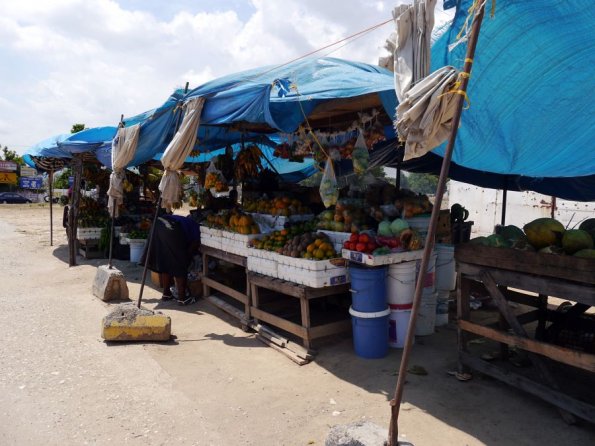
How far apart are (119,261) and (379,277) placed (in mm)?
8408

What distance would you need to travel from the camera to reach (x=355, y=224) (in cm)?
532

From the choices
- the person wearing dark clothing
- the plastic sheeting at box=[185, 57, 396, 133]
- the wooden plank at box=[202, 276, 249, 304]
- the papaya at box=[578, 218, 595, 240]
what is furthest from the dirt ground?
the plastic sheeting at box=[185, 57, 396, 133]

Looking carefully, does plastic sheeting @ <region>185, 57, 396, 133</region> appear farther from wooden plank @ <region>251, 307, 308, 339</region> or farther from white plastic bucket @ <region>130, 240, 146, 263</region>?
white plastic bucket @ <region>130, 240, 146, 263</region>

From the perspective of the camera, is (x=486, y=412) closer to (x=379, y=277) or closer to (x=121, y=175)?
(x=379, y=277)

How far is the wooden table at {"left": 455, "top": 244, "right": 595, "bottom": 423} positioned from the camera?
328cm

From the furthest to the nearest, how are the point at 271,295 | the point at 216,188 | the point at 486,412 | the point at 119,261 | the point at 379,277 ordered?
1. the point at 119,261
2. the point at 216,188
3. the point at 271,295
4. the point at 379,277
5. the point at 486,412

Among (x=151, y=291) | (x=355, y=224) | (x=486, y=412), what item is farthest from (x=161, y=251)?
A: (x=486, y=412)

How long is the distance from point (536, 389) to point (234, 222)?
4349 millimetres

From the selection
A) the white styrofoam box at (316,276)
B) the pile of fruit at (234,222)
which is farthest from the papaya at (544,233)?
the pile of fruit at (234,222)

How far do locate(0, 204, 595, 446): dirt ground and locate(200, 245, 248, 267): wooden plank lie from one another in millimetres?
954

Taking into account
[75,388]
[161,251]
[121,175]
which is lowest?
[75,388]

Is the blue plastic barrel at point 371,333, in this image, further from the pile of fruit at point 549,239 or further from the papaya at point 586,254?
the papaya at point 586,254

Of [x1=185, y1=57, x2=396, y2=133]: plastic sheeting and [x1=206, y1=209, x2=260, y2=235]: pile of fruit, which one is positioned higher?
[x1=185, y1=57, x2=396, y2=133]: plastic sheeting

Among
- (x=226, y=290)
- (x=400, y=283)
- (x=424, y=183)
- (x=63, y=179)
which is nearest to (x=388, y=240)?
(x=400, y=283)
